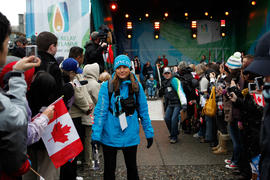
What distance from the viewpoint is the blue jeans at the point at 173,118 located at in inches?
268

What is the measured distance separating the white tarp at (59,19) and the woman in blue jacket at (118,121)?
12.9 feet

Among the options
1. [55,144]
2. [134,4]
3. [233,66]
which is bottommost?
[55,144]

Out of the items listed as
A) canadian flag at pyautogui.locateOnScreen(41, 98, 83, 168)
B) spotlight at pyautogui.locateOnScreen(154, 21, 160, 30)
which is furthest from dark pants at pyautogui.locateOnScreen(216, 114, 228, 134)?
spotlight at pyautogui.locateOnScreen(154, 21, 160, 30)

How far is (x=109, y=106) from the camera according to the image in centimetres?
360

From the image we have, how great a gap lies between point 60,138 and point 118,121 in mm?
962

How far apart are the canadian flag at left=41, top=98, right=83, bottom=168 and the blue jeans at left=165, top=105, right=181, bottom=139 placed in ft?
14.1

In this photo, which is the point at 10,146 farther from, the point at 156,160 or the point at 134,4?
the point at 134,4

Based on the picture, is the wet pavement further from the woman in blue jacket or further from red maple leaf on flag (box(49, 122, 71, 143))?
red maple leaf on flag (box(49, 122, 71, 143))

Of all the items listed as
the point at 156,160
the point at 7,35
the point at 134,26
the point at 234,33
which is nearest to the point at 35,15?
the point at 156,160

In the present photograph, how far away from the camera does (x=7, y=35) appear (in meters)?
1.65

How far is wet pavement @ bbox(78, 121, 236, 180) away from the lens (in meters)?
4.74

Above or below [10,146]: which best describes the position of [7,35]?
above

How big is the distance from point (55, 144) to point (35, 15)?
5.45 metres

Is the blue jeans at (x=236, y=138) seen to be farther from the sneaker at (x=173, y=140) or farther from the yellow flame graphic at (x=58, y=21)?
the yellow flame graphic at (x=58, y=21)
